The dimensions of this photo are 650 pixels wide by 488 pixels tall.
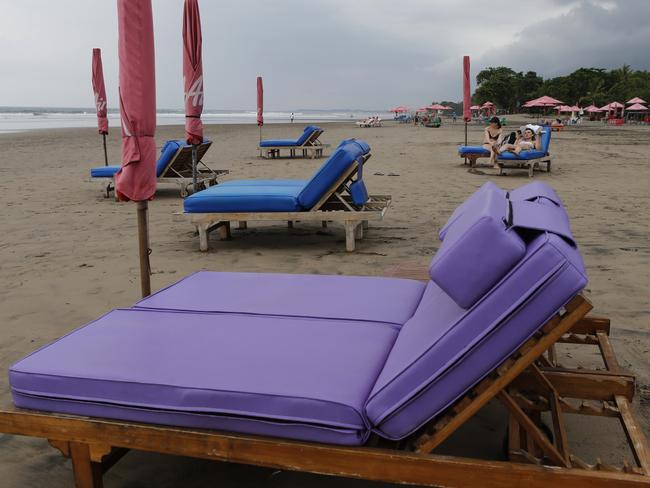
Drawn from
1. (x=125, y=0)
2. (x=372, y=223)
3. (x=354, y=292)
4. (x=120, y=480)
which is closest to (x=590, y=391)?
(x=354, y=292)

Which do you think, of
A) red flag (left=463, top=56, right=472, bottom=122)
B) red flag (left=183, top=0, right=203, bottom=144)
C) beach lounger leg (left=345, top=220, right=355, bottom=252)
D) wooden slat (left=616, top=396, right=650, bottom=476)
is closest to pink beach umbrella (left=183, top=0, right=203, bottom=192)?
red flag (left=183, top=0, right=203, bottom=144)

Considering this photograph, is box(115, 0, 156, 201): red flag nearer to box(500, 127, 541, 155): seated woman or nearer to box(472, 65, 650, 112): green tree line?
box(500, 127, 541, 155): seated woman

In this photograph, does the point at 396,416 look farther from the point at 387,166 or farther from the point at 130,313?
the point at 387,166

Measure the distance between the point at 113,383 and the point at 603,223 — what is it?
20.5ft

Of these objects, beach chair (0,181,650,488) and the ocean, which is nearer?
beach chair (0,181,650,488)

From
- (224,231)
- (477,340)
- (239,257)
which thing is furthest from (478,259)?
(224,231)

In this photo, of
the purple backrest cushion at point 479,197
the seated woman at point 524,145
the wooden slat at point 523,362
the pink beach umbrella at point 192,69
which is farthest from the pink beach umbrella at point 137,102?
the seated woman at point 524,145

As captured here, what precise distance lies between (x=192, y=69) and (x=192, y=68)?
11 millimetres

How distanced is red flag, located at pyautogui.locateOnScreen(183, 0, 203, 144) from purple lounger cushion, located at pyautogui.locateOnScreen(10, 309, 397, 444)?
175 inches

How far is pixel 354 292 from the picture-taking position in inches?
121

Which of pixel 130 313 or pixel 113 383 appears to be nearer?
pixel 113 383

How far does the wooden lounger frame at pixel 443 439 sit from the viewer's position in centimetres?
172

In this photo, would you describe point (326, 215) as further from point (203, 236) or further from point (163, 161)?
point (163, 161)

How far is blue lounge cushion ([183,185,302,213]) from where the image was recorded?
18.8 ft
